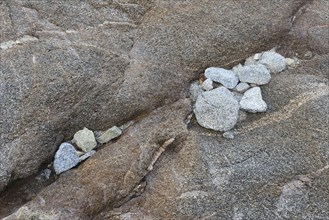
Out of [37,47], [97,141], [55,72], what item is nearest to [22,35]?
[37,47]

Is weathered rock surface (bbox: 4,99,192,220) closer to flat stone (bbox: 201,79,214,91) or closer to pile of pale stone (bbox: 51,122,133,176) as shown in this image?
pile of pale stone (bbox: 51,122,133,176)

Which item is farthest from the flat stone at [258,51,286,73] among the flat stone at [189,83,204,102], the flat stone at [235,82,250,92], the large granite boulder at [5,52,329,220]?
the flat stone at [189,83,204,102]

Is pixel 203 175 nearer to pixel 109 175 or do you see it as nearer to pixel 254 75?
pixel 109 175

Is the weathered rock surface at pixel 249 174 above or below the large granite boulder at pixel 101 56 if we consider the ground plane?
below

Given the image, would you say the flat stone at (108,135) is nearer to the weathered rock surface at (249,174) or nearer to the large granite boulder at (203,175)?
the large granite boulder at (203,175)

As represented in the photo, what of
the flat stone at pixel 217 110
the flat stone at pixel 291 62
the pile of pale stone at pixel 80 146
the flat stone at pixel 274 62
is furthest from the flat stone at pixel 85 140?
the flat stone at pixel 291 62

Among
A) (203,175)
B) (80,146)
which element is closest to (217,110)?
(203,175)

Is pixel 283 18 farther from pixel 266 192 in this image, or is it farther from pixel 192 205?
pixel 192 205

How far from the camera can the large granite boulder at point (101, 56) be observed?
8.77ft

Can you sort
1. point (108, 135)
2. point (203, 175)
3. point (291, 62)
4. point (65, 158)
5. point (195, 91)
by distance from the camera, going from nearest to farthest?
point (203, 175), point (65, 158), point (108, 135), point (195, 91), point (291, 62)

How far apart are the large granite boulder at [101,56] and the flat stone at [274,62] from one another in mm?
97

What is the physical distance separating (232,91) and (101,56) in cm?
76

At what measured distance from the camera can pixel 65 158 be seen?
2.71 meters

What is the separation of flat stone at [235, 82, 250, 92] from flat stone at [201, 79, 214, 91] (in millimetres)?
145
